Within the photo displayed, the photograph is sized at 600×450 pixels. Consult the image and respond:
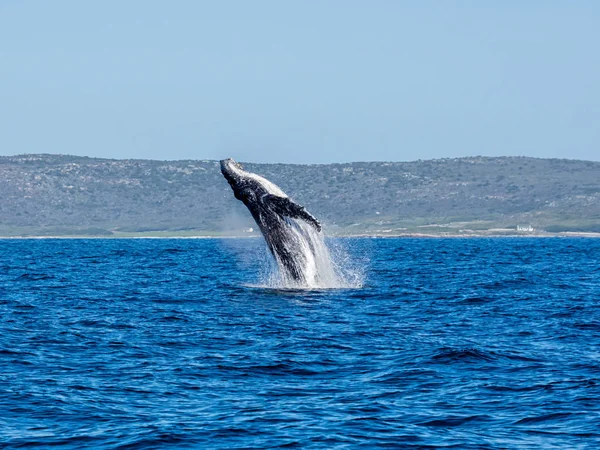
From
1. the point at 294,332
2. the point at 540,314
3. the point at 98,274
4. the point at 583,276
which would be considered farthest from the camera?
the point at 98,274

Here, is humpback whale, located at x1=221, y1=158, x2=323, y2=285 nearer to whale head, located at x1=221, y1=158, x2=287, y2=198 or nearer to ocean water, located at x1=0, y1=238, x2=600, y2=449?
whale head, located at x1=221, y1=158, x2=287, y2=198

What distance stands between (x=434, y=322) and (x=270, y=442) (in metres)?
12.7

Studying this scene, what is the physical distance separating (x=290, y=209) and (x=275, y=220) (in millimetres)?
1449

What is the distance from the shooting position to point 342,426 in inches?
581

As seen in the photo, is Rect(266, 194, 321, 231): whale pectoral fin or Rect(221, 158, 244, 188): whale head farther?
Rect(221, 158, 244, 188): whale head

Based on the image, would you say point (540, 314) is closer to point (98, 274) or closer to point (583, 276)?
point (583, 276)

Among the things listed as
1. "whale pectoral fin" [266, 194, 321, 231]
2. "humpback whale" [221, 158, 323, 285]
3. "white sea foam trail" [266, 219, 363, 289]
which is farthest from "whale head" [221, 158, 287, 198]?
"white sea foam trail" [266, 219, 363, 289]

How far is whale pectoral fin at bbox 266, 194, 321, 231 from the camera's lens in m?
29.3

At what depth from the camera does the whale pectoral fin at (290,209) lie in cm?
2934

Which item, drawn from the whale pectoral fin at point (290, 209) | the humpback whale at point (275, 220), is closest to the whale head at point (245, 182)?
the humpback whale at point (275, 220)

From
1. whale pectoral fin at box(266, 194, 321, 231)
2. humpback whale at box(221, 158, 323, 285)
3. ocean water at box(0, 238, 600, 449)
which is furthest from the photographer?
humpback whale at box(221, 158, 323, 285)

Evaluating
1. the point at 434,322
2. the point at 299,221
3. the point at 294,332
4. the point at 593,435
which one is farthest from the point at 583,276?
the point at 593,435

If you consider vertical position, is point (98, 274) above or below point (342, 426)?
above

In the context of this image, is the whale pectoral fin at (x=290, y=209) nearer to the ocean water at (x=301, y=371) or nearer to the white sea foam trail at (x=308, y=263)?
the white sea foam trail at (x=308, y=263)
